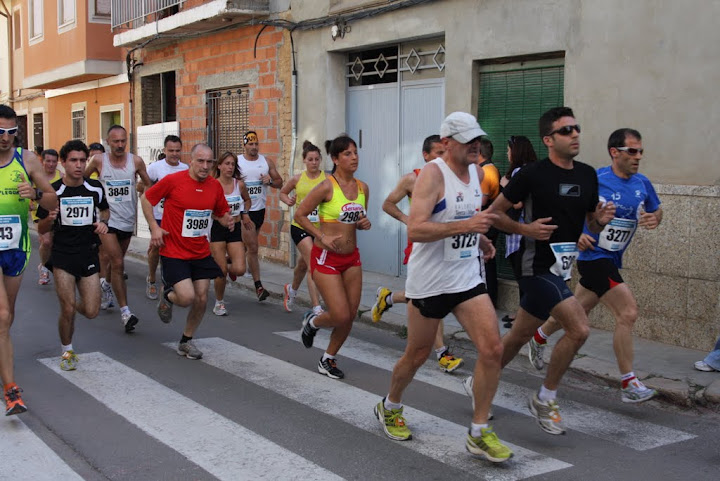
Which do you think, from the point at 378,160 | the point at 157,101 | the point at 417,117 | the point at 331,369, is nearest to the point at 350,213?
the point at 331,369

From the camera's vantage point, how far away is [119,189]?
9992 mm

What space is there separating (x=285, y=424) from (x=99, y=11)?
56.8ft

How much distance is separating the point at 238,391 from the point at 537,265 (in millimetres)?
2516

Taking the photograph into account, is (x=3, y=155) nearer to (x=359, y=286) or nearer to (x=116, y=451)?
(x=116, y=451)

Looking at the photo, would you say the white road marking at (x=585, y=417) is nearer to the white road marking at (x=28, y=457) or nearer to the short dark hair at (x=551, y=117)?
the short dark hair at (x=551, y=117)

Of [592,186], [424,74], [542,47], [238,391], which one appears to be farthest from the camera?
[424,74]

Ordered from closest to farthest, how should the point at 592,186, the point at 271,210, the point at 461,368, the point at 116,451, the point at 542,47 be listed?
the point at 116,451, the point at 592,186, the point at 461,368, the point at 542,47, the point at 271,210

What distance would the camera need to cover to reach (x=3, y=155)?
19.3 feet

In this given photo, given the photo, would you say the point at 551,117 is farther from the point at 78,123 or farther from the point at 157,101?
the point at 78,123

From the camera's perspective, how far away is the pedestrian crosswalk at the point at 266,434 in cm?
476

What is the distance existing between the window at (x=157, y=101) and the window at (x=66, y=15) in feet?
11.2

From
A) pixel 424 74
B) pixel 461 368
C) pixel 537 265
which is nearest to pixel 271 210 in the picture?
pixel 424 74

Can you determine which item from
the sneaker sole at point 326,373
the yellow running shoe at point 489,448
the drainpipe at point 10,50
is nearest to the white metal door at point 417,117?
the sneaker sole at point 326,373

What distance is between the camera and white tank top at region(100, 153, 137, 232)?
32.2ft
